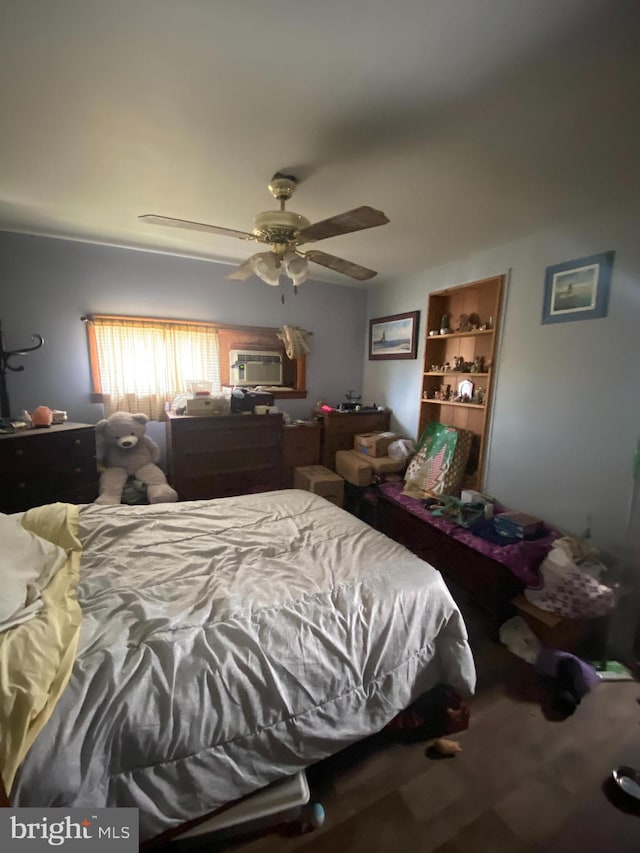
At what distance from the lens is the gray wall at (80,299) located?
2531mm

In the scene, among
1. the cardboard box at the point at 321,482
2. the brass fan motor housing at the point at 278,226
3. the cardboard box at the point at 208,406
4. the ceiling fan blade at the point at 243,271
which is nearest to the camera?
the brass fan motor housing at the point at 278,226

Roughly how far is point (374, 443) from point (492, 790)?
94.5 inches

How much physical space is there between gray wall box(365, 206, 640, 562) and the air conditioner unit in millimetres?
1910

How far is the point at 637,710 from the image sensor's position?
1.56m

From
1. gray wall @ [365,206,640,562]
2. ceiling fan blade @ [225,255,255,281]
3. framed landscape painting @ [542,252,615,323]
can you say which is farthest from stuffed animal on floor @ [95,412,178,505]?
framed landscape painting @ [542,252,615,323]

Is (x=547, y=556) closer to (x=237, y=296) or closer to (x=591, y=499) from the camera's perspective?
(x=591, y=499)

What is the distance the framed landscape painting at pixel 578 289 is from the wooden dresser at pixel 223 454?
88.4 inches

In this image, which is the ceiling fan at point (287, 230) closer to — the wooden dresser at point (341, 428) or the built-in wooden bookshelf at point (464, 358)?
the built-in wooden bookshelf at point (464, 358)

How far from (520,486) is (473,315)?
1436 mm

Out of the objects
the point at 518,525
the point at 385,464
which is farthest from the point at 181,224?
the point at 518,525

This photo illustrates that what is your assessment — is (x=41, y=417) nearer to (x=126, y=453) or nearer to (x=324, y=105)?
(x=126, y=453)

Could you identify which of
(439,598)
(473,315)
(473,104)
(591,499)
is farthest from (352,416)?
(473,104)

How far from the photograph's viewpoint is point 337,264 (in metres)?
1.80

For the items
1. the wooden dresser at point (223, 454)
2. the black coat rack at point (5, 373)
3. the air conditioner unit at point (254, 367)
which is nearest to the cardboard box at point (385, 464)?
the wooden dresser at point (223, 454)
